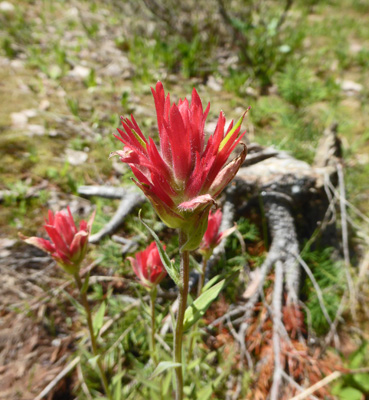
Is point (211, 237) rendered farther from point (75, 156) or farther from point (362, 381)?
point (75, 156)

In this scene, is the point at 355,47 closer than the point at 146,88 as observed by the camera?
No

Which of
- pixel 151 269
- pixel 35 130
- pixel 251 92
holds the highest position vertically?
pixel 251 92

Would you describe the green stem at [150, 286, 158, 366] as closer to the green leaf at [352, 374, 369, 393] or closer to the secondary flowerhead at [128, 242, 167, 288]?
the secondary flowerhead at [128, 242, 167, 288]

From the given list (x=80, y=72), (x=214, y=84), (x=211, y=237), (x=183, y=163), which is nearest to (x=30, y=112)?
(x=80, y=72)

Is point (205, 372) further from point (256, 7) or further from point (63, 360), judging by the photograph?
point (256, 7)

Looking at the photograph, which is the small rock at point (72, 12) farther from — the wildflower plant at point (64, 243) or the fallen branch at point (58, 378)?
the fallen branch at point (58, 378)

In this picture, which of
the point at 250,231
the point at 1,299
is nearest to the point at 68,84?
the point at 1,299

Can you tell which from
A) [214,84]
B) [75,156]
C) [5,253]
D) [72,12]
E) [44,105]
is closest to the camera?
[5,253]

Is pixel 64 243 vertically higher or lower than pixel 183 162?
lower
